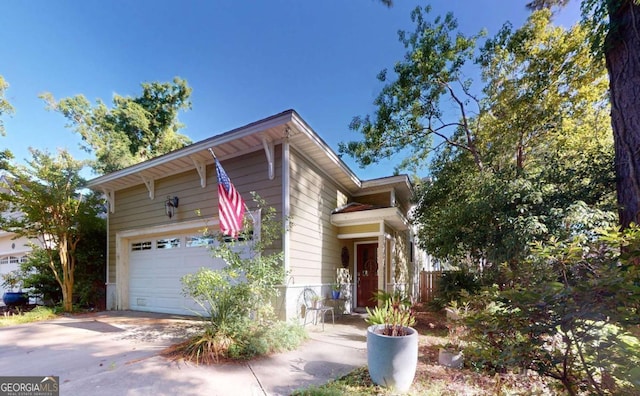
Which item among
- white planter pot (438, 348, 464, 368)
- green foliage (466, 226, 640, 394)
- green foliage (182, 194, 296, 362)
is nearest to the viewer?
green foliage (466, 226, 640, 394)

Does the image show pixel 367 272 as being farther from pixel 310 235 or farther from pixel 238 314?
pixel 238 314

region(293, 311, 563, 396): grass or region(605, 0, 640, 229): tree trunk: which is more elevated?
region(605, 0, 640, 229): tree trunk

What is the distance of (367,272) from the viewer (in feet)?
30.0

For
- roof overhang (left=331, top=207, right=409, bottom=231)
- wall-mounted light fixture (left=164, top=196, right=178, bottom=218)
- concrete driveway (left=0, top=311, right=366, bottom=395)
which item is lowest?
concrete driveway (left=0, top=311, right=366, bottom=395)

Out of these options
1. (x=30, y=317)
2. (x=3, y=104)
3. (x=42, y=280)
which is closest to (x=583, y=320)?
(x=30, y=317)

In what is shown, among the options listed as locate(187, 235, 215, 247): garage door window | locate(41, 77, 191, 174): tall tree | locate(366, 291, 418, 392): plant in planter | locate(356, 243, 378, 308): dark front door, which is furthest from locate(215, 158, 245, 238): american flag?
locate(41, 77, 191, 174): tall tree

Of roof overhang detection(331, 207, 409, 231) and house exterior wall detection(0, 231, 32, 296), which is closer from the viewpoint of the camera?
roof overhang detection(331, 207, 409, 231)

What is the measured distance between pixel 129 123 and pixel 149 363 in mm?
17681

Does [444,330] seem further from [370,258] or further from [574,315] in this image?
[574,315]

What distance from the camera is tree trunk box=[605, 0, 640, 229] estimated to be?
3.43 metres

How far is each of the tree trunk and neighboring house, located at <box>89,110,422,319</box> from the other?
155 inches

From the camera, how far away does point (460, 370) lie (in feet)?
12.5

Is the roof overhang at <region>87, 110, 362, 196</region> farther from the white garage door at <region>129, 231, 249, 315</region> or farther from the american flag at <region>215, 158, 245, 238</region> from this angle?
the white garage door at <region>129, 231, 249, 315</region>

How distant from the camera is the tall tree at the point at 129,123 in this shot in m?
16.3
